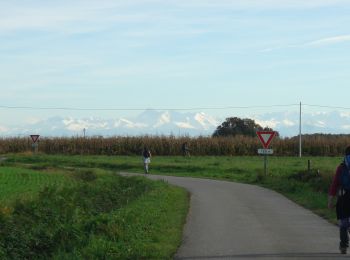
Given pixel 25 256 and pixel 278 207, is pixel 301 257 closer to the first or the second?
pixel 25 256

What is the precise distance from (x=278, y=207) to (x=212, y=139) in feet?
180

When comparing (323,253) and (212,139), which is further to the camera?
(212,139)

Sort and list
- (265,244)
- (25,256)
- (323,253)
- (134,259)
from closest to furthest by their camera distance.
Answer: (134,259) < (323,253) < (265,244) < (25,256)

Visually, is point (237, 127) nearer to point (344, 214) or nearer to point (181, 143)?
point (181, 143)

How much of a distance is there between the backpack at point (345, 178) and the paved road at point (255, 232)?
117 cm

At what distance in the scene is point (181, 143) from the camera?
246 ft

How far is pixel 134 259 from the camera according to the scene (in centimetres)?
1065

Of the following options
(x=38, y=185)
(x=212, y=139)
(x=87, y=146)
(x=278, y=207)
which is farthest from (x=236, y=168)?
(x=87, y=146)

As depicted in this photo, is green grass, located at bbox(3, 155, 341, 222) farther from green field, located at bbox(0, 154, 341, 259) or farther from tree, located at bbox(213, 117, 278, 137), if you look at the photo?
tree, located at bbox(213, 117, 278, 137)

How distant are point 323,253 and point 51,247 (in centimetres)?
554

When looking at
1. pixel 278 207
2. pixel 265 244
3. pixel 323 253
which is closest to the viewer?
pixel 323 253

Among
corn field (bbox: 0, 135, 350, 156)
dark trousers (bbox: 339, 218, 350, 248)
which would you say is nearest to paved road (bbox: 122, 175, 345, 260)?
dark trousers (bbox: 339, 218, 350, 248)

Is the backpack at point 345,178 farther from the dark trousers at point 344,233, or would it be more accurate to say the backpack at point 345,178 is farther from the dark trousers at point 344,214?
the dark trousers at point 344,233

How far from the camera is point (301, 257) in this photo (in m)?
11.0
